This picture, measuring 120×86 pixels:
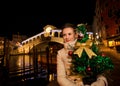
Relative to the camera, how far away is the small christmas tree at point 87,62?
2715 mm

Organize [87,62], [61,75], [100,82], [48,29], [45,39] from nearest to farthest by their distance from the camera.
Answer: [100,82] → [87,62] → [61,75] → [45,39] → [48,29]

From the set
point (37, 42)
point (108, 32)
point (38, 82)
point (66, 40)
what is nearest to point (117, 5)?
point (108, 32)

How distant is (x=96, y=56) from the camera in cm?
277

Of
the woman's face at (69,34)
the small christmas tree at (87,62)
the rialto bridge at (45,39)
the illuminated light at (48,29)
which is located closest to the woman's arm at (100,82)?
the small christmas tree at (87,62)

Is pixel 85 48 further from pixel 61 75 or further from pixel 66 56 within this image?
pixel 61 75

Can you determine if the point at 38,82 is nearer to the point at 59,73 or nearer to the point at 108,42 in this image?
the point at 59,73

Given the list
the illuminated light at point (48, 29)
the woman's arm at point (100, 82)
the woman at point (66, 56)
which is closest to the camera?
the woman's arm at point (100, 82)

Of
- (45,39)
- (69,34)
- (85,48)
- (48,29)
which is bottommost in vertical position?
(85,48)

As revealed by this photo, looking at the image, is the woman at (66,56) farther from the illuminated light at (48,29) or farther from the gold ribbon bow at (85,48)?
the illuminated light at (48,29)

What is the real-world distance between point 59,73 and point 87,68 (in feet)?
1.72

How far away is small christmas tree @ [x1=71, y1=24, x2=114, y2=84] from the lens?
2.72m

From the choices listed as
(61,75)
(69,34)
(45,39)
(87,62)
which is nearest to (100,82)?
(87,62)

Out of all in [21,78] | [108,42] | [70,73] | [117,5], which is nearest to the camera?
[70,73]

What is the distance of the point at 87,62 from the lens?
2729 millimetres
